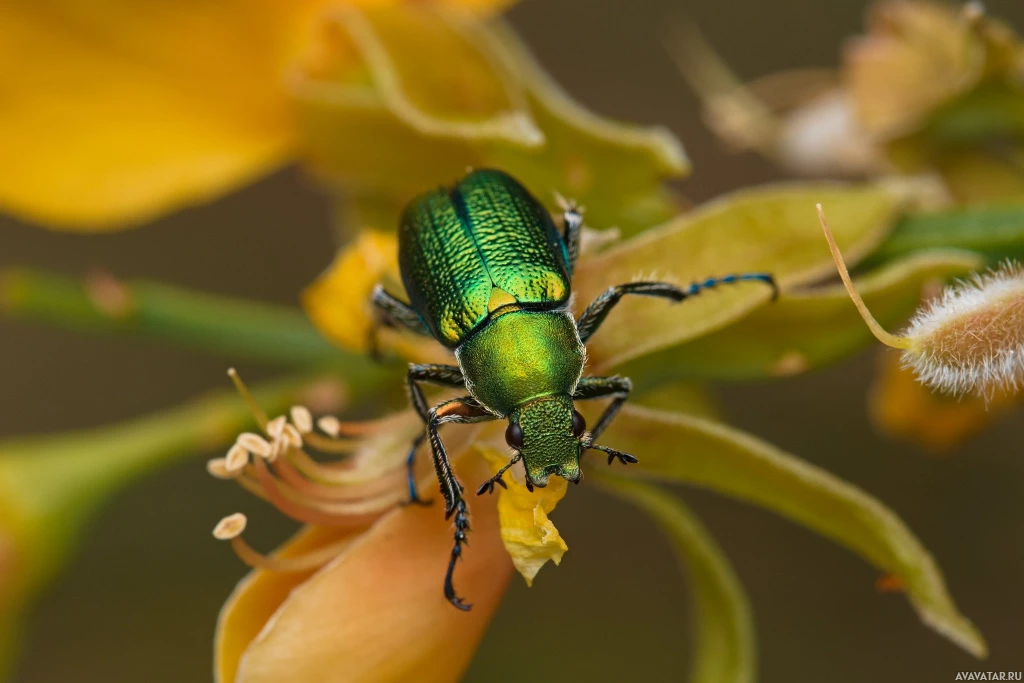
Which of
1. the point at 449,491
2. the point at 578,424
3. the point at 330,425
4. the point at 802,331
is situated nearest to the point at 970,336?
the point at 802,331

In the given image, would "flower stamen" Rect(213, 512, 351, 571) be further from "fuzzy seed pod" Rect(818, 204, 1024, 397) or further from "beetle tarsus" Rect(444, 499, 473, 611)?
"fuzzy seed pod" Rect(818, 204, 1024, 397)

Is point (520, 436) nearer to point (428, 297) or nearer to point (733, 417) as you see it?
point (428, 297)

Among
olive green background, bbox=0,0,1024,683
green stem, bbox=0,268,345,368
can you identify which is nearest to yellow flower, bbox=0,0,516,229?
green stem, bbox=0,268,345,368

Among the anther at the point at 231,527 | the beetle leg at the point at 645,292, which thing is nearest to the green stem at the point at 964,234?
the beetle leg at the point at 645,292

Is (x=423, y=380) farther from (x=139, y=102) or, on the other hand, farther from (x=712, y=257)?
(x=139, y=102)

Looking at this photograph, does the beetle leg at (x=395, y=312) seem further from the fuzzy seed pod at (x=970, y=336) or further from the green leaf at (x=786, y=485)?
the fuzzy seed pod at (x=970, y=336)
